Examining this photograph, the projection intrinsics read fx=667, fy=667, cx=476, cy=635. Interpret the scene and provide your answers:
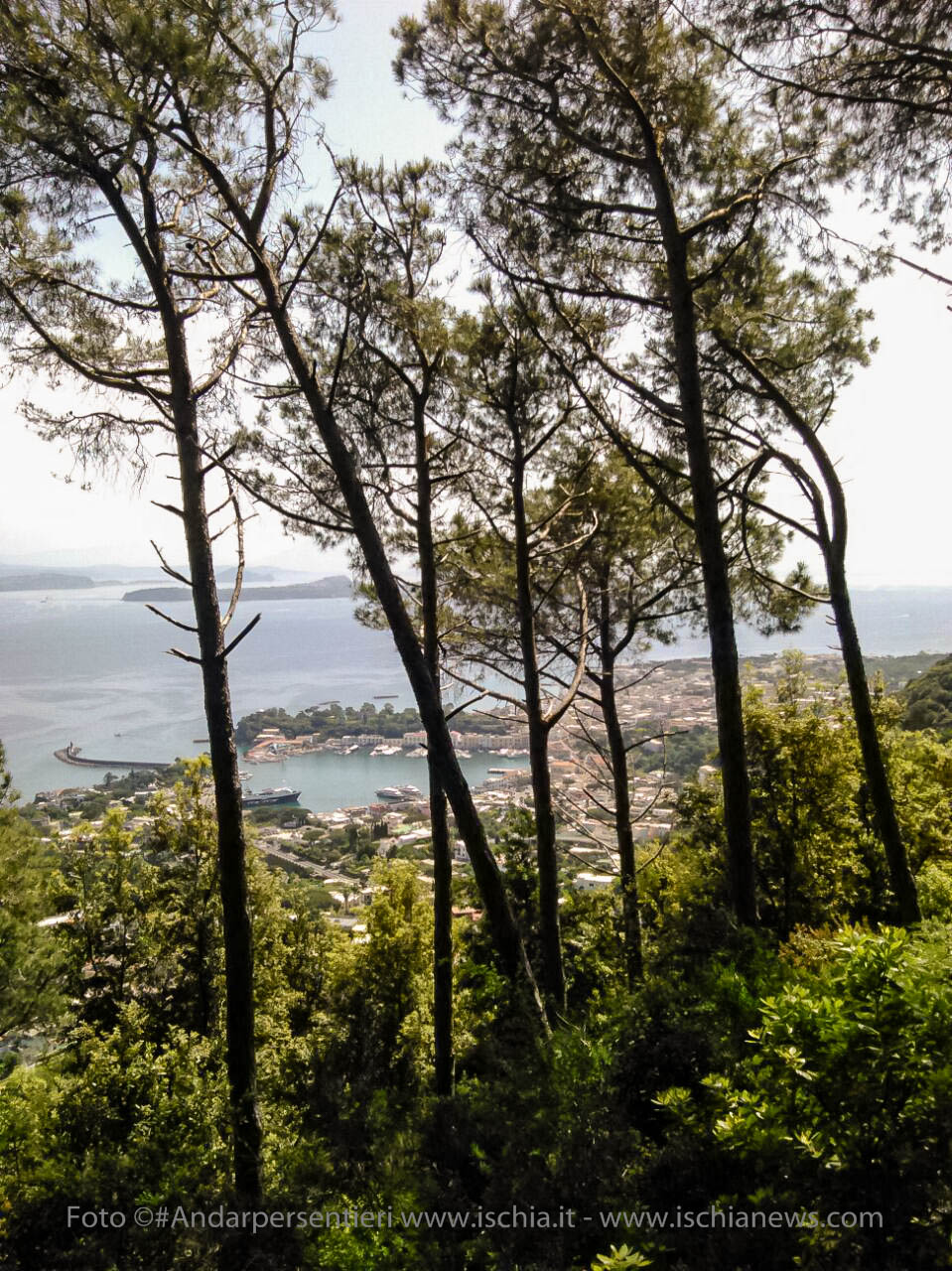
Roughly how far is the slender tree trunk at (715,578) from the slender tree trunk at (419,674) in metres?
1.39

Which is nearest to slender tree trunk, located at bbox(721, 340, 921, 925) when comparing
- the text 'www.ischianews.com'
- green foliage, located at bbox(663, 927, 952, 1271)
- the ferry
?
green foliage, located at bbox(663, 927, 952, 1271)

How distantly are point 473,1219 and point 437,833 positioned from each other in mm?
3775

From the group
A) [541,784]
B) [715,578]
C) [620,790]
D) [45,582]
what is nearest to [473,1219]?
[715,578]

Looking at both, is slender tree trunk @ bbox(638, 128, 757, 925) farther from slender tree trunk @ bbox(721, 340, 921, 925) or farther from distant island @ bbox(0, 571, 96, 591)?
distant island @ bbox(0, 571, 96, 591)

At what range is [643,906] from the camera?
10.2m

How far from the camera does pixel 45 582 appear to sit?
60.9 m

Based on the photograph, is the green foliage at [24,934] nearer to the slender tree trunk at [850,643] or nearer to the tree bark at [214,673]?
the tree bark at [214,673]

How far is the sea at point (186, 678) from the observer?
97.9 feet

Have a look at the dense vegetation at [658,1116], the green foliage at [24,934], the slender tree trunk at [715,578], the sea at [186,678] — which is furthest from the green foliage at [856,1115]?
the green foliage at [24,934]

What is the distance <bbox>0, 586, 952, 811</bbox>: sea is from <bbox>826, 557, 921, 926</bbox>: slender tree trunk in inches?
12.8

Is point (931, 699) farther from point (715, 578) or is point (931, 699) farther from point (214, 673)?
point (214, 673)

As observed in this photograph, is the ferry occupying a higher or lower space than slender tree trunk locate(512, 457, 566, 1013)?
lower

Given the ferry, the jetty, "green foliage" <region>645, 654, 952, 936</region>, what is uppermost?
"green foliage" <region>645, 654, 952, 936</region>

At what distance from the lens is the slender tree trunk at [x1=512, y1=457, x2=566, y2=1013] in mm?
5859
